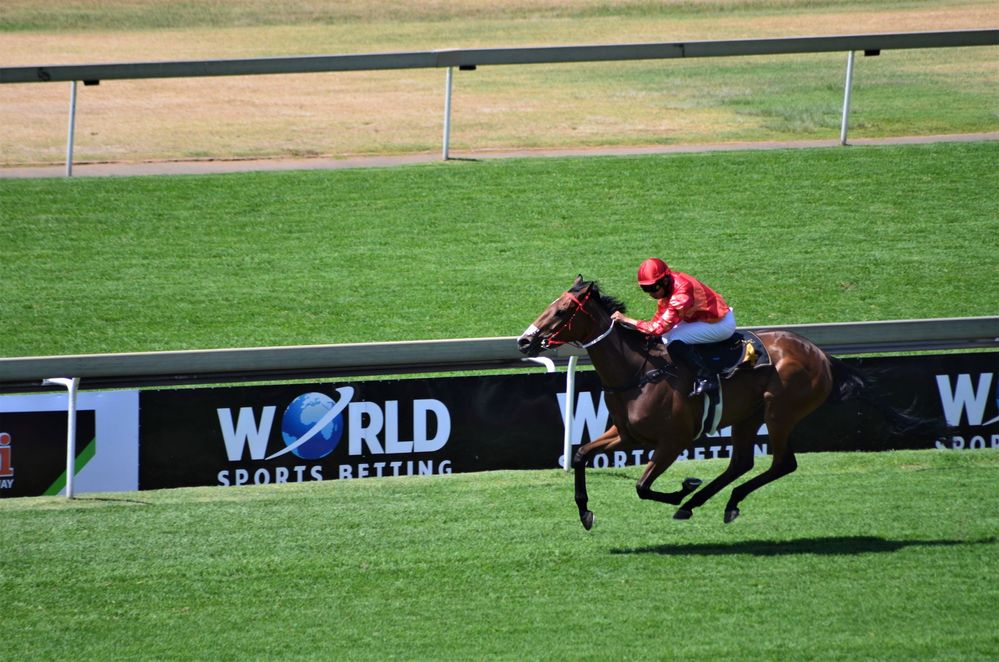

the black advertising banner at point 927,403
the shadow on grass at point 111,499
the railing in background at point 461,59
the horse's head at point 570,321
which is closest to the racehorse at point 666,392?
the horse's head at point 570,321

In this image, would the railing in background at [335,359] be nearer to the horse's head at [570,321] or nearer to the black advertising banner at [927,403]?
the black advertising banner at [927,403]

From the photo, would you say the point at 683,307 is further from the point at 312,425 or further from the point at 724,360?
the point at 312,425

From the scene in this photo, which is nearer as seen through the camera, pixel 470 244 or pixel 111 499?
pixel 111 499

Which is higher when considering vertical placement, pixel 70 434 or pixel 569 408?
pixel 569 408

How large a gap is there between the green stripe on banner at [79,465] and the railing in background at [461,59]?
6.90 m

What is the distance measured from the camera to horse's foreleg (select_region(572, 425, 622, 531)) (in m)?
8.84

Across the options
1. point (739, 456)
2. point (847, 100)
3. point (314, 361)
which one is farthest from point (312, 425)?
point (847, 100)

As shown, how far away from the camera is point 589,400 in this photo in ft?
35.8

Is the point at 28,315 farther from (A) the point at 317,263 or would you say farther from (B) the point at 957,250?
(B) the point at 957,250

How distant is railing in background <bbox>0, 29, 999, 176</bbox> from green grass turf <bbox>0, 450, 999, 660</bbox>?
7.48 meters

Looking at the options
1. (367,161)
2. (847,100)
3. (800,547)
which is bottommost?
(800,547)

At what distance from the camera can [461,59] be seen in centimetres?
1659

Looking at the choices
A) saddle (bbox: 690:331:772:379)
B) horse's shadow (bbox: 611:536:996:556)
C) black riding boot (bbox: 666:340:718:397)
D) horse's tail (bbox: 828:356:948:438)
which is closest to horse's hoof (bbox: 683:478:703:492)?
horse's shadow (bbox: 611:536:996:556)

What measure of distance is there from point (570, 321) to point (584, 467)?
1.06m
